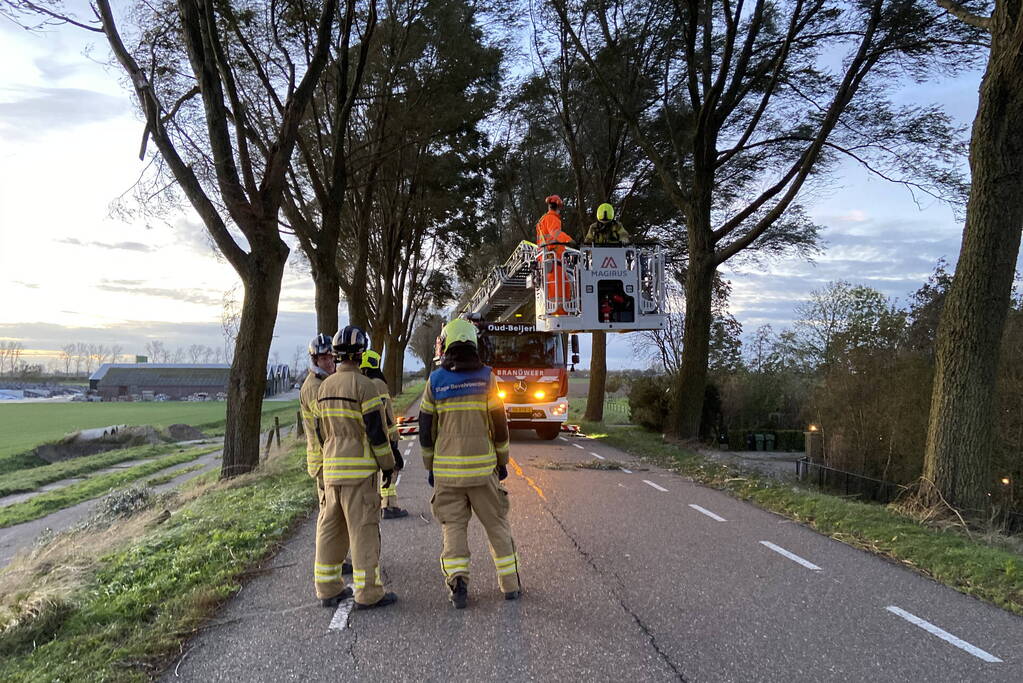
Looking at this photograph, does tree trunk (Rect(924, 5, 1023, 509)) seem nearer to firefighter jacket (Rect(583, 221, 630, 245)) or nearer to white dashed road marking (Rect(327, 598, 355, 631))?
firefighter jacket (Rect(583, 221, 630, 245))

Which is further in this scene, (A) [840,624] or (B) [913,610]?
(B) [913,610]

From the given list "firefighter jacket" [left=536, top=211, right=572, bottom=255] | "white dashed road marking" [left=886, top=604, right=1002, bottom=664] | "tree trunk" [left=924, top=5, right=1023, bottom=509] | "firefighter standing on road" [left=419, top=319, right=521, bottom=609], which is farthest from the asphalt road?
"firefighter jacket" [left=536, top=211, right=572, bottom=255]

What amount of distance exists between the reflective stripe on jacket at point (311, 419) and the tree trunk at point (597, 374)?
15.5m

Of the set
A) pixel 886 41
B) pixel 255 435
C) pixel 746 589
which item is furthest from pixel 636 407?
pixel 746 589

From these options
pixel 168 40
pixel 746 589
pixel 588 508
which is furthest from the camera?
pixel 168 40

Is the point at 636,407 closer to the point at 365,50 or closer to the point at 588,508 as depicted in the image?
the point at 365,50

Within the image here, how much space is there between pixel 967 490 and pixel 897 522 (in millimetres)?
1187

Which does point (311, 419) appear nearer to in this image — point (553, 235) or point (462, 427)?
point (462, 427)

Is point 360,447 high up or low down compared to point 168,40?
down

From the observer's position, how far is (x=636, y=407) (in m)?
25.2

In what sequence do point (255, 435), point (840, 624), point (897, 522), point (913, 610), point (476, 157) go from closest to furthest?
point (840, 624) → point (913, 610) → point (897, 522) → point (255, 435) → point (476, 157)

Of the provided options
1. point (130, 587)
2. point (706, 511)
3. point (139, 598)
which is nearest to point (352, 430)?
point (139, 598)

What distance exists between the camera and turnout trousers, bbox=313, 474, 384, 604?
459 centimetres

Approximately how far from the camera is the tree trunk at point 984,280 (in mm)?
7617
